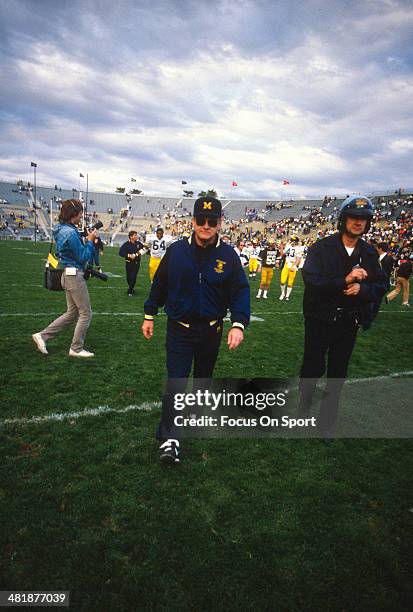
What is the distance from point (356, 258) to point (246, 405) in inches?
76.8

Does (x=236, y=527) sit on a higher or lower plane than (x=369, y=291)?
lower

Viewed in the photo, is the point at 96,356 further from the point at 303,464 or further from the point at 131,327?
the point at 303,464

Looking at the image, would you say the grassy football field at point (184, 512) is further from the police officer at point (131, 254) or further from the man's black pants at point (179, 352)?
the police officer at point (131, 254)

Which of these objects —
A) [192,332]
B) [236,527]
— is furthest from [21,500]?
[192,332]

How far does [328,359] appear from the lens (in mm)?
3494

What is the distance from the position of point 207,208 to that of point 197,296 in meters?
0.71

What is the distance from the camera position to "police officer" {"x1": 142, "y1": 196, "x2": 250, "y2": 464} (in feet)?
9.44

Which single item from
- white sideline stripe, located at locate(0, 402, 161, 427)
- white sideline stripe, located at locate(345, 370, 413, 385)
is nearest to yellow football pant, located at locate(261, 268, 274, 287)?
white sideline stripe, located at locate(345, 370, 413, 385)

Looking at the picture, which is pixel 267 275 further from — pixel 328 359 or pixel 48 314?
pixel 328 359

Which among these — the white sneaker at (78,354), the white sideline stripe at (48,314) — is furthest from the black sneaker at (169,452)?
the white sideline stripe at (48,314)

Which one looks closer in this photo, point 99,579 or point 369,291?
point 99,579

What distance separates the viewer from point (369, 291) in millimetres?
3086

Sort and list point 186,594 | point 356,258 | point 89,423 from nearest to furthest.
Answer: point 186,594, point 356,258, point 89,423

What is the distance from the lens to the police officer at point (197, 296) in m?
2.88
